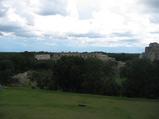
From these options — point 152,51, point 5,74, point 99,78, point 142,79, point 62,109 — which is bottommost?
point 62,109

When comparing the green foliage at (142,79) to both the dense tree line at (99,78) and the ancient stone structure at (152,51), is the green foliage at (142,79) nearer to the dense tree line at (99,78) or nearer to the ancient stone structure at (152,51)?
the dense tree line at (99,78)

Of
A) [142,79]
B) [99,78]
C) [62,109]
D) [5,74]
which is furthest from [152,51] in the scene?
[62,109]

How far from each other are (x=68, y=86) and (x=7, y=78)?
16949mm

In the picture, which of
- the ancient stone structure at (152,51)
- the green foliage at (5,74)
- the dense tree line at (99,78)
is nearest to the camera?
the dense tree line at (99,78)

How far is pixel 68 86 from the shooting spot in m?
51.8

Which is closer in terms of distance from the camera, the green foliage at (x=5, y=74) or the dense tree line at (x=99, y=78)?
the dense tree line at (x=99, y=78)

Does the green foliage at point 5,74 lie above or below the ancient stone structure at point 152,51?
below

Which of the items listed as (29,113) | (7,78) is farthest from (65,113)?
(7,78)

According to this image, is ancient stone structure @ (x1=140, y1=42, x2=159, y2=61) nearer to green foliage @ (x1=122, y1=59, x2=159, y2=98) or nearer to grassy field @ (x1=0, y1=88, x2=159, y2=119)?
green foliage @ (x1=122, y1=59, x2=159, y2=98)

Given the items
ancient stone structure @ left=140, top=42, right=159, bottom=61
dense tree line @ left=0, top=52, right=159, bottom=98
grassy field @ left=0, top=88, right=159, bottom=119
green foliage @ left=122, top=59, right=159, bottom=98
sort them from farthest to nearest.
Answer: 1. ancient stone structure @ left=140, top=42, right=159, bottom=61
2. dense tree line @ left=0, top=52, right=159, bottom=98
3. green foliage @ left=122, top=59, right=159, bottom=98
4. grassy field @ left=0, top=88, right=159, bottom=119

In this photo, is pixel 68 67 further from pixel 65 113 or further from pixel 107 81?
pixel 65 113

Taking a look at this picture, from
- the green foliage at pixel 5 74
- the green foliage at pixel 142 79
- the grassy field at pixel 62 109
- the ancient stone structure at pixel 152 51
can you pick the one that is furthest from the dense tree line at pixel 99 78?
the ancient stone structure at pixel 152 51

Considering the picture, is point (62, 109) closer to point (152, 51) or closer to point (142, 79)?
point (142, 79)


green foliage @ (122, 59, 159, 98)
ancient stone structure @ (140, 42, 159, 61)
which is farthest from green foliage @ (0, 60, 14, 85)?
ancient stone structure @ (140, 42, 159, 61)
